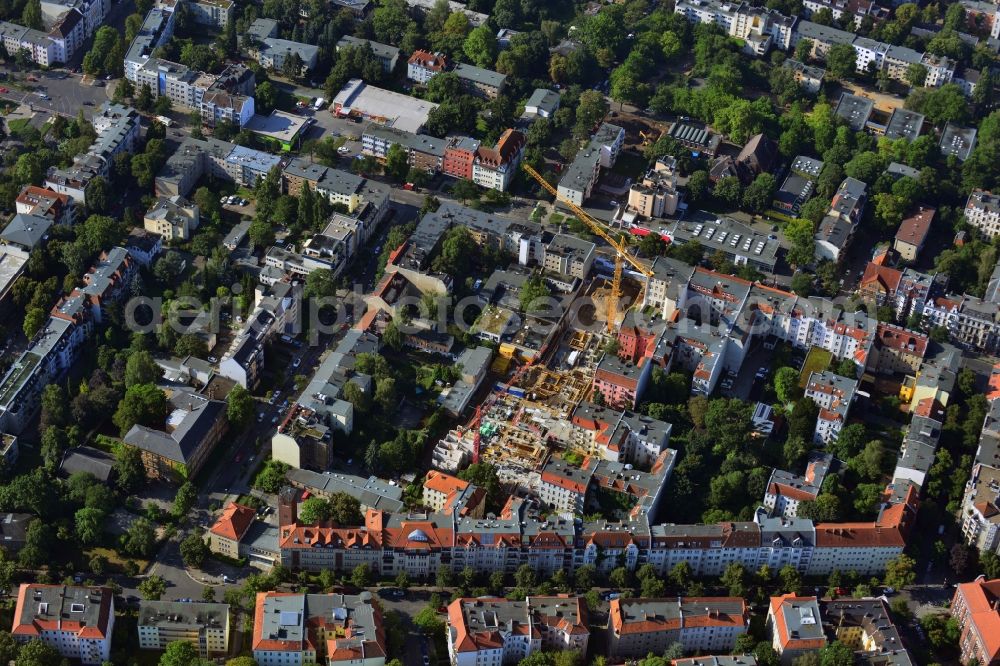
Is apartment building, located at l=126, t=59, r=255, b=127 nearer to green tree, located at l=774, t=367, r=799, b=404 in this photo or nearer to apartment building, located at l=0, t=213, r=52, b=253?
apartment building, located at l=0, t=213, r=52, b=253

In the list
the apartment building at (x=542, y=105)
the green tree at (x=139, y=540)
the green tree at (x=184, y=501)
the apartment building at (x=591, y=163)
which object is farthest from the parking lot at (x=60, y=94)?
the green tree at (x=139, y=540)

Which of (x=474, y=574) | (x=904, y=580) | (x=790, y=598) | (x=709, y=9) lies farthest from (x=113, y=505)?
(x=709, y=9)

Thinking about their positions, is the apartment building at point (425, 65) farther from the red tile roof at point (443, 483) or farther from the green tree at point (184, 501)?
the green tree at point (184, 501)

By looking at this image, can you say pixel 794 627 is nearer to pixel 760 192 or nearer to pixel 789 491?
pixel 789 491

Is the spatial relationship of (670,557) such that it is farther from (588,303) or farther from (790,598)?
(588,303)

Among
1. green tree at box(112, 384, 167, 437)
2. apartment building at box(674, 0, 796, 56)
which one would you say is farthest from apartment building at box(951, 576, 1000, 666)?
apartment building at box(674, 0, 796, 56)

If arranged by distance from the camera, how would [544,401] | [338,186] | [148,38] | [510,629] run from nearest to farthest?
[510,629]
[544,401]
[338,186]
[148,38]

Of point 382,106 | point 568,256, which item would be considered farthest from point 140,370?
point 382,106
